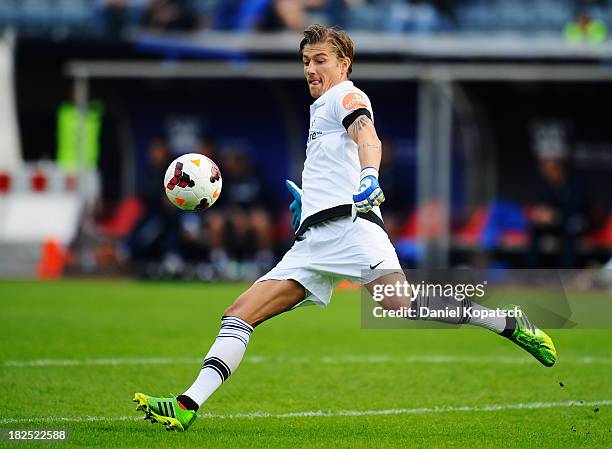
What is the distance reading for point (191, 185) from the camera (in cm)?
741

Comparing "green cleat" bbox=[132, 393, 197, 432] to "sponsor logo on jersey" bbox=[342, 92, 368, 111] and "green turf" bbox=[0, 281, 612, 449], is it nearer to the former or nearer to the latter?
"green turf" bbox=[0, 281, 612, 449]

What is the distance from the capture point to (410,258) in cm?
2097

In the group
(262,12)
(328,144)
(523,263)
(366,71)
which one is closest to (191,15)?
(262,12)

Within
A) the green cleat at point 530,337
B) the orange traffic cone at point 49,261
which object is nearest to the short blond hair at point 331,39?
the green cleat at point 530,337

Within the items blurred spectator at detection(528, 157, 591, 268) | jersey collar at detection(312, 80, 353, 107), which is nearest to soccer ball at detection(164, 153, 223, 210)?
jersey collar at detection(312, 80, 353, 107)

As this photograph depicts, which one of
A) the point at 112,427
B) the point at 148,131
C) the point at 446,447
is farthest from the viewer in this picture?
the point at 148,131

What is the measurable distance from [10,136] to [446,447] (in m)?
17.2

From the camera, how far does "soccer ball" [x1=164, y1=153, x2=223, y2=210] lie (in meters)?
7.42

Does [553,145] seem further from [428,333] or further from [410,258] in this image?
[428,333]

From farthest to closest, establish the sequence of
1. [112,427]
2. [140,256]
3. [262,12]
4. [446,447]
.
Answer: [140,256] < [262,12] < [112,427] < [446,447]

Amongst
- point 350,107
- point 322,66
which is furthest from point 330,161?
point 322,66

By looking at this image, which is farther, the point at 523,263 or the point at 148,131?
the point at 148,131

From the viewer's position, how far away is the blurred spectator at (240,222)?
2103 cm

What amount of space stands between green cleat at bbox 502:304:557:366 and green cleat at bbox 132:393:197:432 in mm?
1966
